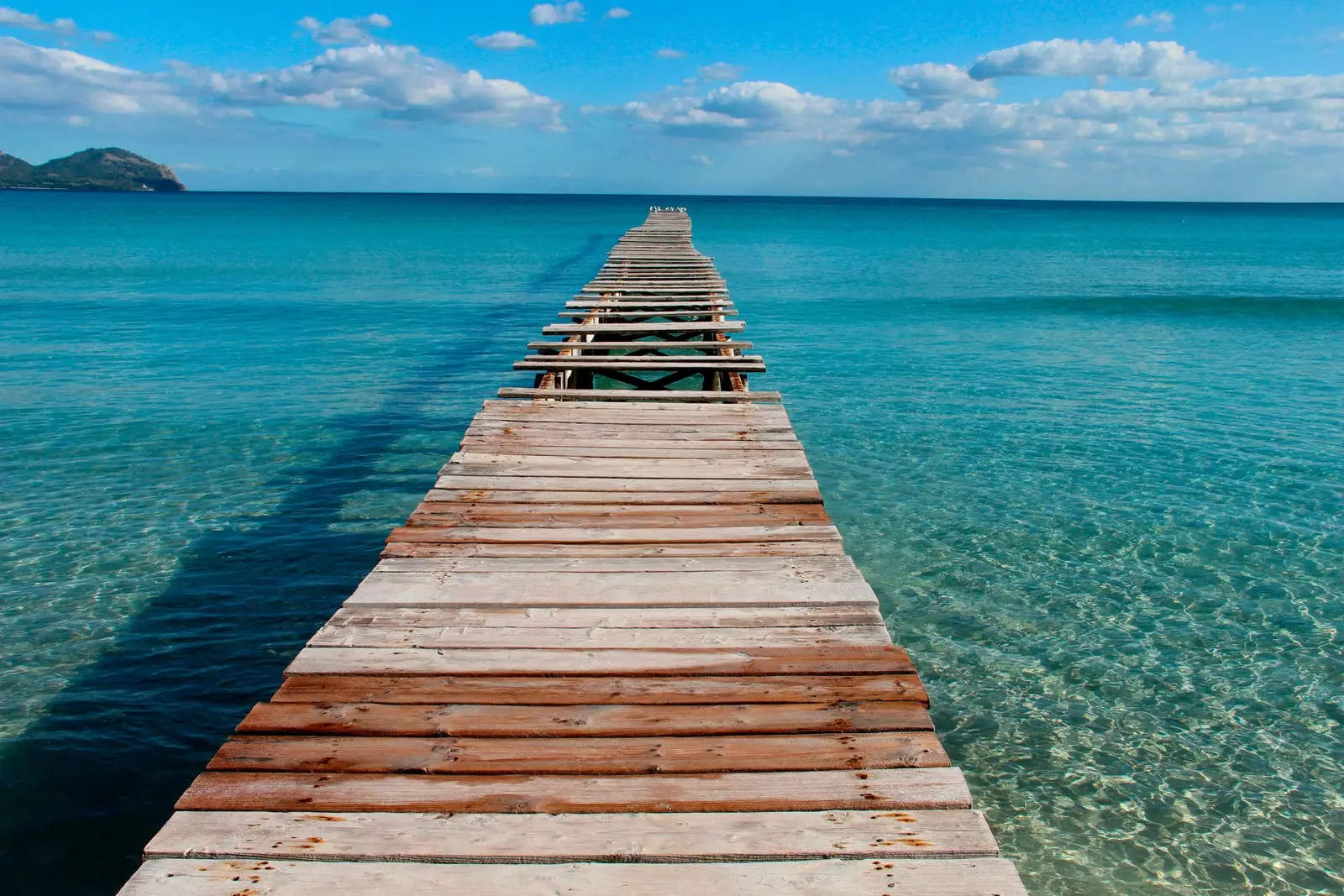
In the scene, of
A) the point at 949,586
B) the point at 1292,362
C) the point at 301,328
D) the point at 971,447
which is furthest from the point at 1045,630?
the point at 301,328

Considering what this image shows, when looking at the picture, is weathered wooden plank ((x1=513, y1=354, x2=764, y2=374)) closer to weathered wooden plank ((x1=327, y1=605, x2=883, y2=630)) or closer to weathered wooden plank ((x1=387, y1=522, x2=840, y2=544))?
weathered wooden plank ((x1=387, y1=522, x2=840, y2=544))

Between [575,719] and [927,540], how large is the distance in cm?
638

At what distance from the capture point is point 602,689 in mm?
3547

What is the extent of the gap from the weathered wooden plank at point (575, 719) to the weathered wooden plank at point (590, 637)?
451 millimetres

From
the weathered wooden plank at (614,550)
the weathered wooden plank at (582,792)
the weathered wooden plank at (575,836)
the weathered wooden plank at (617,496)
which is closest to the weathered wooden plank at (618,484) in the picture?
the weathered wooden plank at (617,496)

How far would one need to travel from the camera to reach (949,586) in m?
8.10

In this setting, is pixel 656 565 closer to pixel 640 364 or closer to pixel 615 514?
pixel 615 514

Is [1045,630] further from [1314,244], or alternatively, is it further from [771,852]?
[1314,244]

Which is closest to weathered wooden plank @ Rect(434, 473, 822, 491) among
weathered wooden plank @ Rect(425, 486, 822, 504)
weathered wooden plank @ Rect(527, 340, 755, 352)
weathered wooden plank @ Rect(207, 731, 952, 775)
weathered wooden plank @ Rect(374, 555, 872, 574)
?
weathered wooden plank @ Rect(425, 486, 822, 504)

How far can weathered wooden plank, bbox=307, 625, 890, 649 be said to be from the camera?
386 centimetres

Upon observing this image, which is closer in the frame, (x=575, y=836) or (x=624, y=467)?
(x=575, y=836)

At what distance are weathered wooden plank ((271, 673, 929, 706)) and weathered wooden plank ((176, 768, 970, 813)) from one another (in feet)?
1.44

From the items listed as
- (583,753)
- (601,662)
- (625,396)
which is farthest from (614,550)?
(625,396)

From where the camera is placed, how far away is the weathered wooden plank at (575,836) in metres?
2.67
